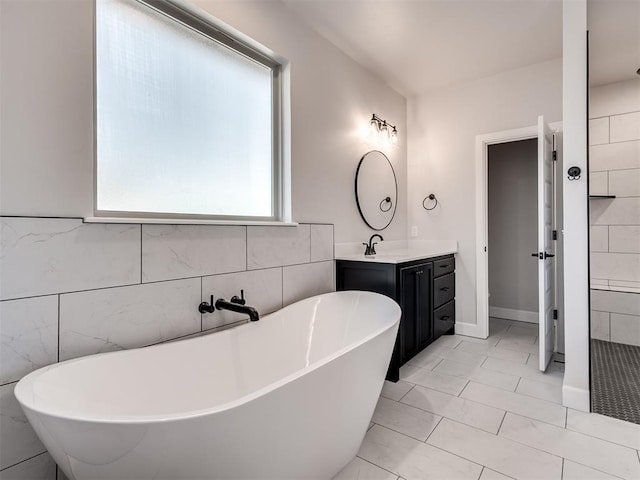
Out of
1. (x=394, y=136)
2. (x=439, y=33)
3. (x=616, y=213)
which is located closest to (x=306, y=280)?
(x=394, y=136)

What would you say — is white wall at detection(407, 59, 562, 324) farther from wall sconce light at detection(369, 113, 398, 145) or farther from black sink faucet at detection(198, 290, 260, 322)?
black sink faucet at detection(198, 290, 260, 322)

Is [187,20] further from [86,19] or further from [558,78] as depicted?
[558,78]

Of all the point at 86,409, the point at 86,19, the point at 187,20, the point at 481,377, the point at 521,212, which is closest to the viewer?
the point at 86,409

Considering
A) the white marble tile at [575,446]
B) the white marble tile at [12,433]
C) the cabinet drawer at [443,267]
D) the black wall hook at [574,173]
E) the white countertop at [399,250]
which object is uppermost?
the black wall hook at [574,173]

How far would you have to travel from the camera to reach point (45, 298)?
123cm

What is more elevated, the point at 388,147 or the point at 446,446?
the point at 388,147

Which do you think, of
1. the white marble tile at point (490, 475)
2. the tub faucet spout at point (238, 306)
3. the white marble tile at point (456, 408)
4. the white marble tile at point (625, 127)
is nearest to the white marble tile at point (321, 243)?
the tub faucet spout at point (238, 306)

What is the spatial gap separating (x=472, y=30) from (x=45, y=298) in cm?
317

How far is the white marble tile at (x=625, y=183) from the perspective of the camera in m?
2.98

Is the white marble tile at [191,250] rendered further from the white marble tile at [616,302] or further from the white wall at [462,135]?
the white marble tile at [616,302]

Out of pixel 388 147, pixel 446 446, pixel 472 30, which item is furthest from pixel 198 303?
pixel 472 30

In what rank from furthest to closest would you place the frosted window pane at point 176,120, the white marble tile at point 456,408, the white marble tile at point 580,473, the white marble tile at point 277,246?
1. the white marble tile at point 277,246
2. the white marble tile at point 456,408
3. the frosted window pane at point 176,120
4. the white marble tile at point 580,473

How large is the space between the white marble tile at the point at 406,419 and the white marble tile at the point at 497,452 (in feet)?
0.18

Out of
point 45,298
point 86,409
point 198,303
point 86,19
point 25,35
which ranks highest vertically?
point 86,19
